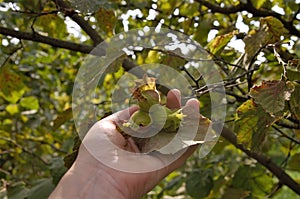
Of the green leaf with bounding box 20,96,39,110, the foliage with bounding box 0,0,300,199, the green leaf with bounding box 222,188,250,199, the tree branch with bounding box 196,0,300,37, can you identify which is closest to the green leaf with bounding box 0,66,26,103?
the foliage with bounding box 0,0,300,199

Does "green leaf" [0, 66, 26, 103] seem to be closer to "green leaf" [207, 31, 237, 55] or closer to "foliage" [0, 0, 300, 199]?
"foliage" [0, 0, 300, 199]

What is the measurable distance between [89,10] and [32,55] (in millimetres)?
1128

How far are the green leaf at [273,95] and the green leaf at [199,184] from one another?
31.1 inches

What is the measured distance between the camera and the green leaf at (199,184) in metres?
1.66

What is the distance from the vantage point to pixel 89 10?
1.08 m

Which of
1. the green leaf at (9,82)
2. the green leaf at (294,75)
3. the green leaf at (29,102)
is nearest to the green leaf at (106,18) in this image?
the green leaf at (9,82)

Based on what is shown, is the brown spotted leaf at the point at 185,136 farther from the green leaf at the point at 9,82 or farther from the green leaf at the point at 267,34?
the green leaf at the point at 9,82

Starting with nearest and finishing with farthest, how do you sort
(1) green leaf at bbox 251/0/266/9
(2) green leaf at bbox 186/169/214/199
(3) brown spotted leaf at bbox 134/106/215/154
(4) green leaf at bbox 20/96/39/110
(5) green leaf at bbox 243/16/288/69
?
1. (3) brown spotted leaf at bbox 134/106/215/154
2. (5) green leaf at bbox 243/16/288/69
3. (1) green leaf at bbox 251/0/266/9
4. (2) green leaf at bbox 186/169/214/199
5. (4) green leaf at bbox 20/96/39/110

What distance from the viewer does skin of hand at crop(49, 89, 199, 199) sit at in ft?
3.28

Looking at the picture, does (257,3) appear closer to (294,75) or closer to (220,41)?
(220,41)

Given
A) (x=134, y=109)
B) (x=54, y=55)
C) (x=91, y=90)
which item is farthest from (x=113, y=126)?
(x=54, y=55)

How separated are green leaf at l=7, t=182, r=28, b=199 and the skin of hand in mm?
408

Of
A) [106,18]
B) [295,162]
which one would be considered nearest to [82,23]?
[106,18]

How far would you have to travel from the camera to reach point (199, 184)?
5.52 ft
